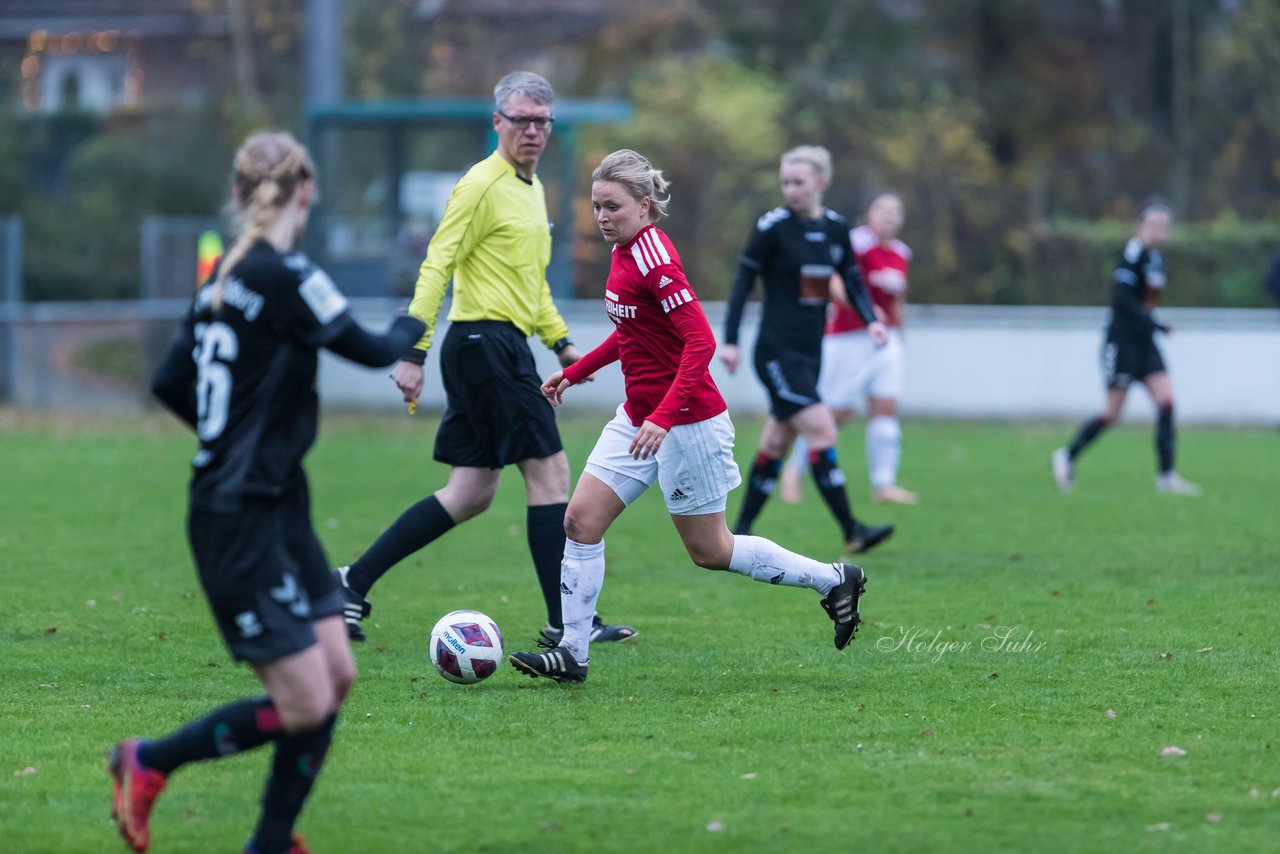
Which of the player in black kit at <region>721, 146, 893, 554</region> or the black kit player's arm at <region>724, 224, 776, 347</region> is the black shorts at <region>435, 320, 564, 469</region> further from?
the black kit player's arm at <region>724, 224, 776, 347</region>

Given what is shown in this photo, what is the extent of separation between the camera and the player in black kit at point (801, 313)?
374 inches

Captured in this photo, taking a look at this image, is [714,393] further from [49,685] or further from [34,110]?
[34,110]

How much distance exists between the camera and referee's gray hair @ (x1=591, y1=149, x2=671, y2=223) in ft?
19.7

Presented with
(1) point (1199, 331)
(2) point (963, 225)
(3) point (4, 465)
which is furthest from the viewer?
(2) point (963, 225)

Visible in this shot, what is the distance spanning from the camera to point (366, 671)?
6.66m

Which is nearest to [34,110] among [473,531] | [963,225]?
[963,225]

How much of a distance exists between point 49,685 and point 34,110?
91.2 ft

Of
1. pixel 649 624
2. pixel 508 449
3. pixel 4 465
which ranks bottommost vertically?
pixel 4 465

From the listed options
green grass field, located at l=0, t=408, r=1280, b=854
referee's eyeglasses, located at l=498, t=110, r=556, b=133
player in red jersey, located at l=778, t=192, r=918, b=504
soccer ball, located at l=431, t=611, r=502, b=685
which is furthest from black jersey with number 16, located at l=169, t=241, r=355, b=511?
player in red jersey, located at l=778, t=192, r=918, b=504

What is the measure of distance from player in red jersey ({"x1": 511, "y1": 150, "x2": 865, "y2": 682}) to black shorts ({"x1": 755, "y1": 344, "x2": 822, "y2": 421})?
300 cm

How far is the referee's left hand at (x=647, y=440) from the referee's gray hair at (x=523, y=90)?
64.8 inches

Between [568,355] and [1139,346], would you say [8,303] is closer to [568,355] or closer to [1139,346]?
[1139,346]

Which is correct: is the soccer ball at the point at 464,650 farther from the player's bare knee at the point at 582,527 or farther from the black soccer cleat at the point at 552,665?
the player's bare knee at the point at 582,527

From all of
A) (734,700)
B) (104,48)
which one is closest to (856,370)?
(734,700)
